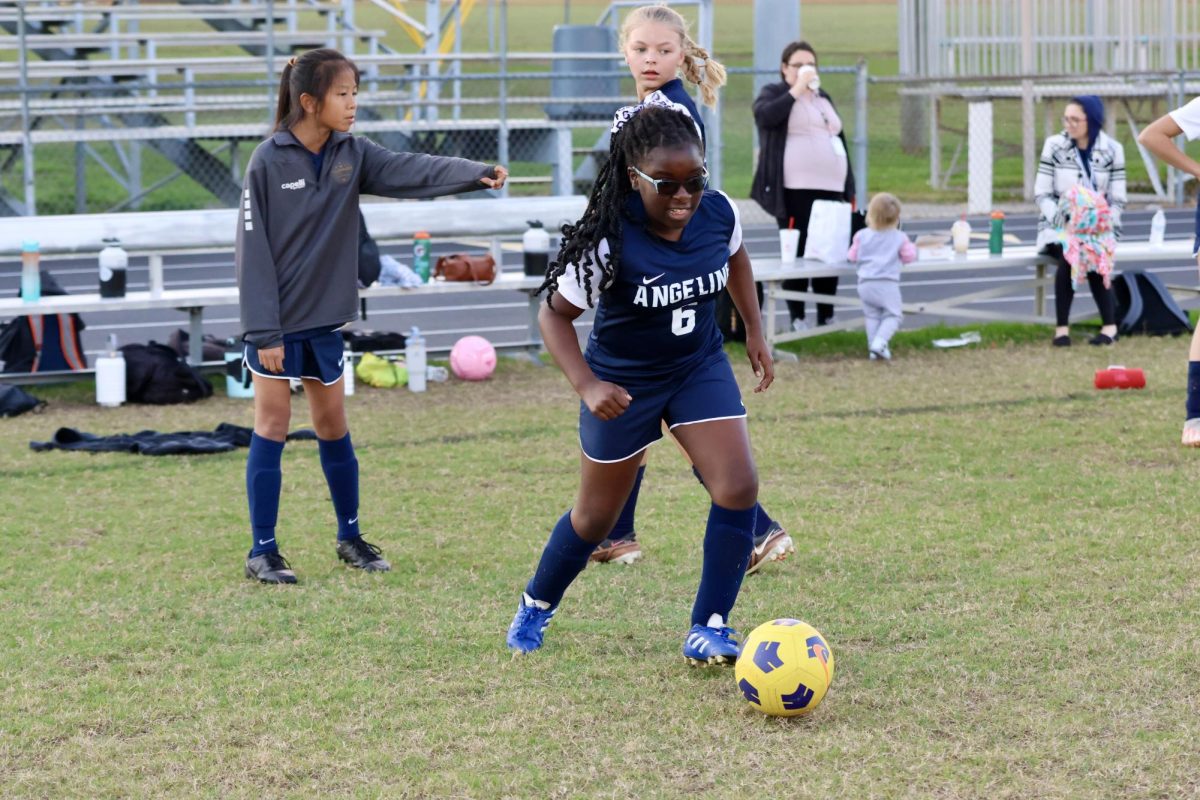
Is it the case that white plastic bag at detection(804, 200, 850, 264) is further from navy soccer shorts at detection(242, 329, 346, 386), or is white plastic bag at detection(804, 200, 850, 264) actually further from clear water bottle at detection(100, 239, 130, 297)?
navy soccer shorts at detection(242, 329, 346, 386)

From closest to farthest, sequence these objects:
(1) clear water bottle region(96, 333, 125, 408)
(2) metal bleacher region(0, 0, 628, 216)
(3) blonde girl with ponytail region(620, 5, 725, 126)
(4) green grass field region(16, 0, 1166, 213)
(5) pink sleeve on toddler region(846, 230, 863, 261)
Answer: (3) blonde girl with ponytail region(620, 5, 725, 126)
(1) clear water bottle region(96, 333, 125, 408)
(5) pink sleeve on toddler region(846, 230, 863, 261)
(2) metal bleacher region(0, 0, 628, 216)
(4) green grass field region(16, 0, 1166, 213)

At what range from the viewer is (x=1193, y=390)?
27.0 feet

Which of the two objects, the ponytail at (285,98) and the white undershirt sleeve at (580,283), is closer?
the white undershirt sleeve at (580,283)

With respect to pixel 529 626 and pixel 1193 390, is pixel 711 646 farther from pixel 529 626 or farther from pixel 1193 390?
pixel 1193 390

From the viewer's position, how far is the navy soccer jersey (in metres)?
4.78

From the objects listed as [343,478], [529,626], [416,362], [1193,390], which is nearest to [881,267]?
[416,362]

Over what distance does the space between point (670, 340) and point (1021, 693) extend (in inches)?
57.0

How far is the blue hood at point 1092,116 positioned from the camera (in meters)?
11.4

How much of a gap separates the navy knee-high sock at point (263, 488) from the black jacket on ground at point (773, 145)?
6.42 meters

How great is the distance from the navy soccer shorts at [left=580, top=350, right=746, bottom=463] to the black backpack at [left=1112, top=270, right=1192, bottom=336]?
310 inches

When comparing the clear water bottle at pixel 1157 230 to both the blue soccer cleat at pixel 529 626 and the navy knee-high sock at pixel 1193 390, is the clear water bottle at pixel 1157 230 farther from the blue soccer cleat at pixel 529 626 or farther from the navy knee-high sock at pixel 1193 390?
the blue soccer cleat at pixel 529 626

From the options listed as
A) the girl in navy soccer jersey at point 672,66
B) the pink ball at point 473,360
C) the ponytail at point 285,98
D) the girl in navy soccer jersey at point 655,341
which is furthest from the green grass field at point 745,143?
the girl in navy soccer jersey at point 655,341

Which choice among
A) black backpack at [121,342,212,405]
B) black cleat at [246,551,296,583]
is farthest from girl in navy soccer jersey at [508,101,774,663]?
black backpack at [121,342,212,405]

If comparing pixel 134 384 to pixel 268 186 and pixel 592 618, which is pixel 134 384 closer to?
pixel 268 186
